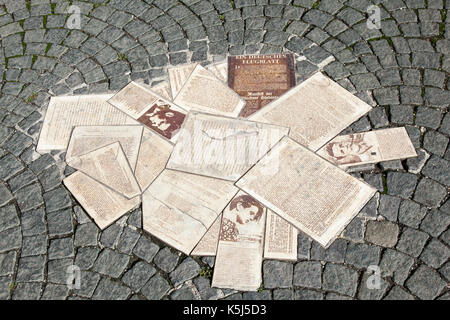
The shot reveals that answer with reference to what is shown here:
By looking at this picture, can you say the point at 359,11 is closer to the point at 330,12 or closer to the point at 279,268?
the point at 330,12

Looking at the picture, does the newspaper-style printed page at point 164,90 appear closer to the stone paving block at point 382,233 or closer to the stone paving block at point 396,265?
the stone paving block at point 382,233

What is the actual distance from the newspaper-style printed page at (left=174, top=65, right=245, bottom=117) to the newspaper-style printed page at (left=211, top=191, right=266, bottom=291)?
3.59 feet

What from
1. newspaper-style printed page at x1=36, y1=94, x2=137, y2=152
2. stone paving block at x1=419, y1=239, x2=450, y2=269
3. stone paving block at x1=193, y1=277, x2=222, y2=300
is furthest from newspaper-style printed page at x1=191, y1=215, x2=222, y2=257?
stone paving block at x1=419, y1=239, x2=450, y2=269

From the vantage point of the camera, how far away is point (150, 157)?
4.38 m

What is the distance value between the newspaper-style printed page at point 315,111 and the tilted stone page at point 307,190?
0.25 m

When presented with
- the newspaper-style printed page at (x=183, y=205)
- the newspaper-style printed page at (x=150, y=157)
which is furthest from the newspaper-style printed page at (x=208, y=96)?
the newspaper-style printed page at (x=183, y=205)

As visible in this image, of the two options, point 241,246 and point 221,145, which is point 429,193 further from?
point 221,145

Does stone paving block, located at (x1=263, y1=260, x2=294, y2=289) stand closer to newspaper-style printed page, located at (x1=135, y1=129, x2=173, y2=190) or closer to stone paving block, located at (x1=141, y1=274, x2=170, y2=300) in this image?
stone paving block, located at (x1=141, y1=274, x2=170, y2=300)

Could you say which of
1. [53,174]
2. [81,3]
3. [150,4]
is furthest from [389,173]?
[81,3]

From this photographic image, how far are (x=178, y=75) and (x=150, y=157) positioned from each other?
121 cm

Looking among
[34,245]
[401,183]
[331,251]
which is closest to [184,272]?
[331,251]

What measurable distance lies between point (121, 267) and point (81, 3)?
3.99 metres

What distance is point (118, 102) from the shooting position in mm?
4848

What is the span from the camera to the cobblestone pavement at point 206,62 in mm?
3695
